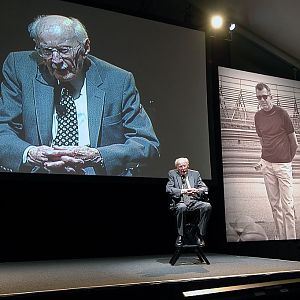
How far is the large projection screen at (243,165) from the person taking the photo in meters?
5.45

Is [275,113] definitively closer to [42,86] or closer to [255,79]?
[255,79]

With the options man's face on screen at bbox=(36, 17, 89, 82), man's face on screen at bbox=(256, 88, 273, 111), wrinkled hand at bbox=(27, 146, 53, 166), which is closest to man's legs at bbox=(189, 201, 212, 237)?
wrinkled hand at bbox=(27, 146, 53, 166)

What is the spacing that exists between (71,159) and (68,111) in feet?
1.66

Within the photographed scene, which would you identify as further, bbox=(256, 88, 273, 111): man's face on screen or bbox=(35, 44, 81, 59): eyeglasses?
bbox=(256, 88, 273, 111): man's face on screen

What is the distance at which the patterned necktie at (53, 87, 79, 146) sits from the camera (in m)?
4.31

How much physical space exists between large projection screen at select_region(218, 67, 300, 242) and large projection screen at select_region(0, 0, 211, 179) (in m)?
0.47

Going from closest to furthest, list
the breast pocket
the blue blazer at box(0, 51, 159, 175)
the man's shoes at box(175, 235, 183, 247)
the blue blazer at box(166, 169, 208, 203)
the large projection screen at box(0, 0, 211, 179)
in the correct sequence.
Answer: the man's shoes at box(175, 235, 183, 247)
the blue blazer at box(166, 169, 208, 203)
the blue blazer at box(0, 51, 159, 175)
the breast pocket
the large projection screen at box(0, 0, 211, 179)

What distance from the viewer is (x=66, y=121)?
4.37 m

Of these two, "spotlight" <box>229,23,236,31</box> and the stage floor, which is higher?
"spotlight" <box>229,23,236,31</box>

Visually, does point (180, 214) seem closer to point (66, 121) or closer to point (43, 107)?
point (66, 121)

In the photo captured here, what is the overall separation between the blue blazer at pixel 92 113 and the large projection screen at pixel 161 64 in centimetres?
12

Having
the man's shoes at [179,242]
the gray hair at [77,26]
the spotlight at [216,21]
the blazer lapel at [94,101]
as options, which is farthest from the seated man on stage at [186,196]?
the spotlight at [216,21]

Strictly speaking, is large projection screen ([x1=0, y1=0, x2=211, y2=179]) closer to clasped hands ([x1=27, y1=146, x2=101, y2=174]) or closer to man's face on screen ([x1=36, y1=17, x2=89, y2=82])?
man's face on screen ([x1=36, y1=17, x2=89, y2=82])

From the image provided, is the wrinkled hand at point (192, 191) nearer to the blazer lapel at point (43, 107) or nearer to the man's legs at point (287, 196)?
the blazer lapel at point (43, 107)
